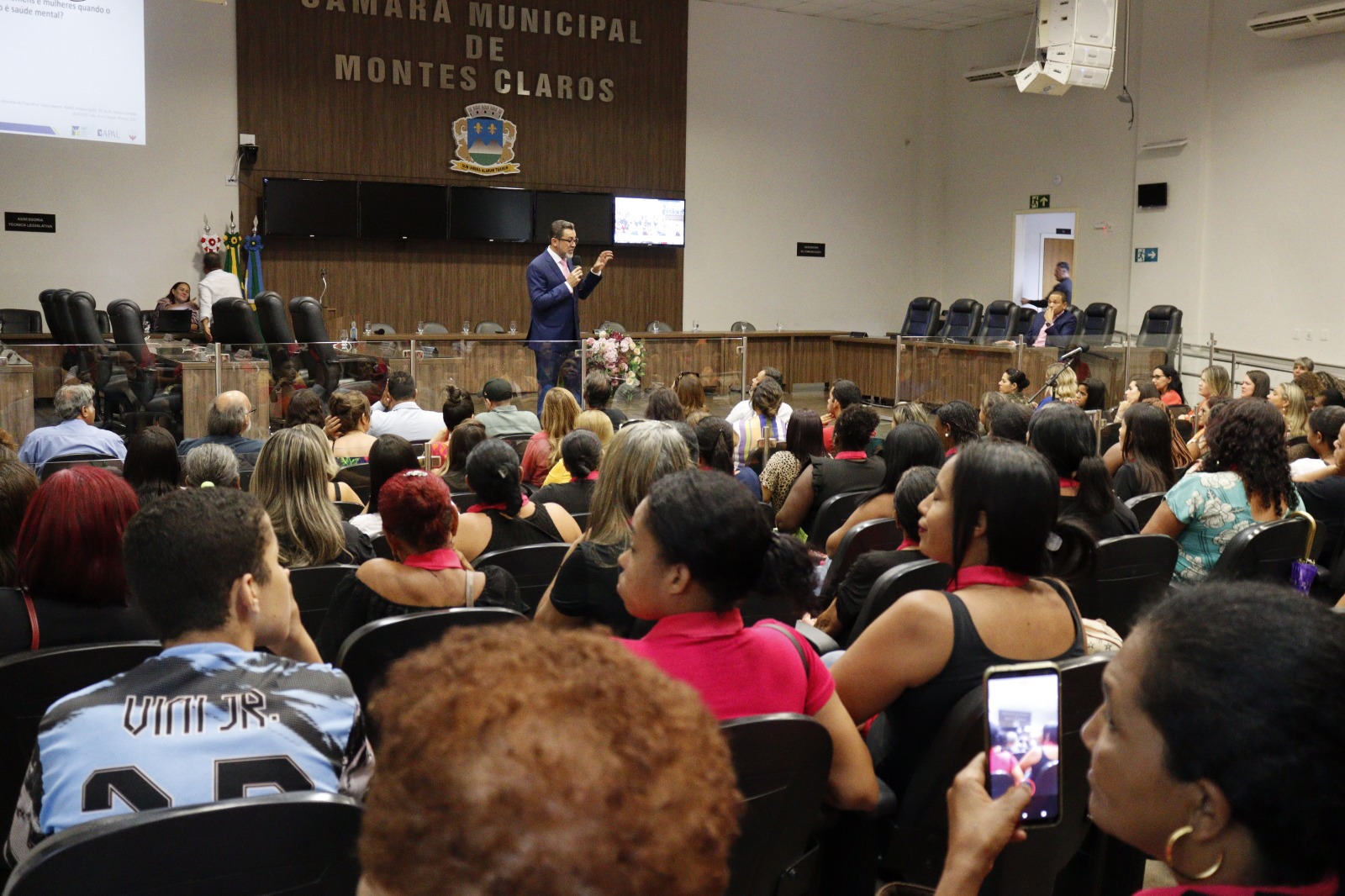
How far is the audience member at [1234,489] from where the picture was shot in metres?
3.80

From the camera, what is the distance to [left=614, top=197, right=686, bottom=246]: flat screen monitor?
1369 cm

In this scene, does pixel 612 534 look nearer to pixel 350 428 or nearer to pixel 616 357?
pixel 350 428

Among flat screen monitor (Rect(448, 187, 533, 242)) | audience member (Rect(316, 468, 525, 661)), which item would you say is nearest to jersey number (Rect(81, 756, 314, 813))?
audience member (Rect(316, 468, 525, 661))

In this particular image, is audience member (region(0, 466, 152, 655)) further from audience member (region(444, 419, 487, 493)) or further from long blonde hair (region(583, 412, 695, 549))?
audience member (region(444, 419, 487, 493))

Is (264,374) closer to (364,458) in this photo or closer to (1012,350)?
(364,458)

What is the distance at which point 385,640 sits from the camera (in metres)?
2.40

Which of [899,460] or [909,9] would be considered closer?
[899,460]

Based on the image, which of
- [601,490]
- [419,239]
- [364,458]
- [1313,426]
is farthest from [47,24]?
[1313,426]

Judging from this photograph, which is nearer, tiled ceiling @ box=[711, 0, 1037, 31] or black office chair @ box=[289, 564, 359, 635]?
black office chair @ box=[289, 564, 359, 635]

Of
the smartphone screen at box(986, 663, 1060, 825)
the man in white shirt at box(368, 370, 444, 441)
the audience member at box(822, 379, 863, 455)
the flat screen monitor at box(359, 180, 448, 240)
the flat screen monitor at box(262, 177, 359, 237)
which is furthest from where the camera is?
the flat screen monitor at box(359, 180, 448, 240)

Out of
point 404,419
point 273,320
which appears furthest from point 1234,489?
point 273,320

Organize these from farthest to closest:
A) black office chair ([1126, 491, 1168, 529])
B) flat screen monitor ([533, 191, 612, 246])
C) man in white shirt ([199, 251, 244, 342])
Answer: flat screen monitor ([533, 191, 612, 246]) < man in white shirt ([199, 251, 244, 342]) < black office chair ([1126, 491, 1168, 529])

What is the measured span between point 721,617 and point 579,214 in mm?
11749

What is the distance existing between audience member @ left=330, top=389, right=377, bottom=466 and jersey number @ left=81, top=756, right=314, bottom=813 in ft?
12.9
